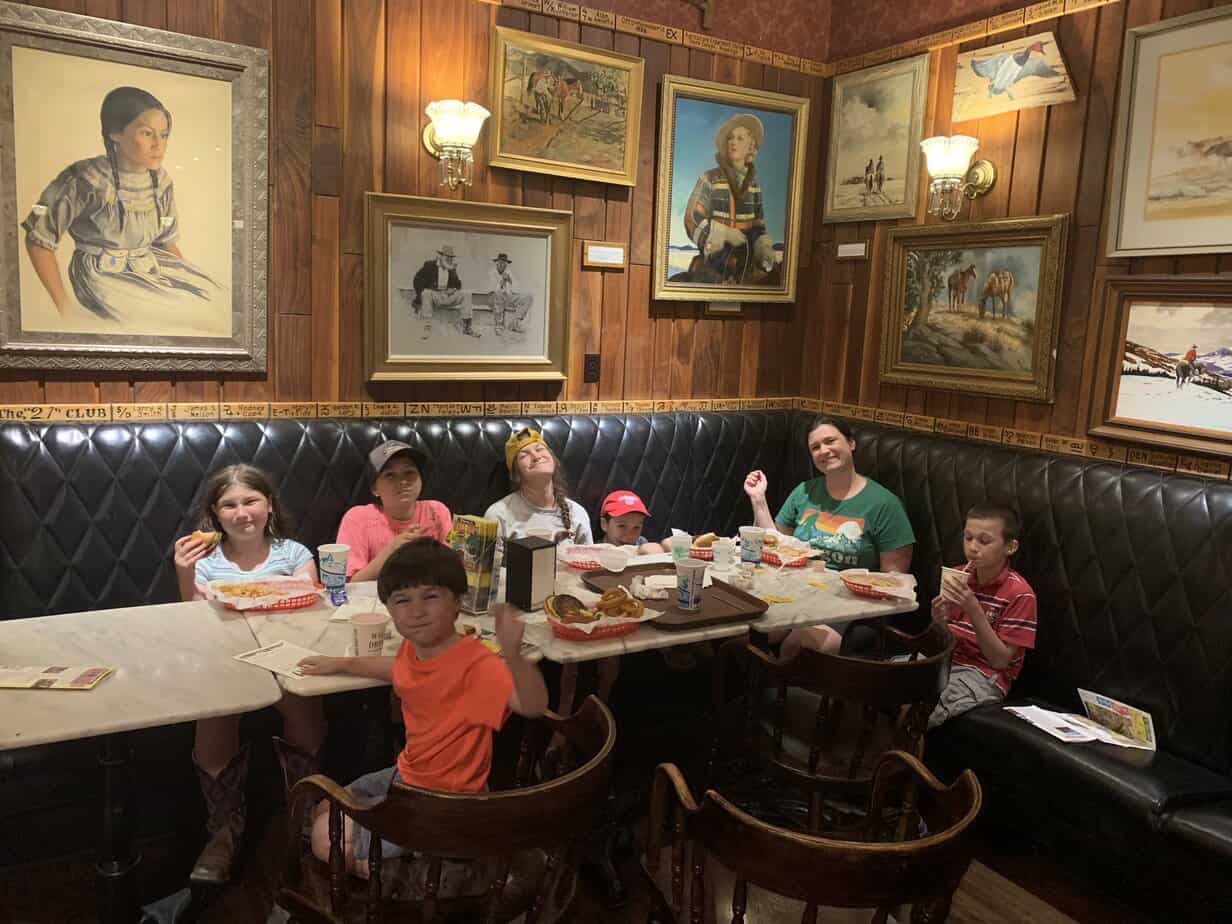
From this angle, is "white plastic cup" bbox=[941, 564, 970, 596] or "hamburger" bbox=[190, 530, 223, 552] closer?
"hamburger" bbox=[190, 530, 223, 552]

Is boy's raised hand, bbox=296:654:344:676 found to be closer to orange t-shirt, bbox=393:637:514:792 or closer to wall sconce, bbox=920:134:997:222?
orange t-shirt, bbox=393:637:514:792

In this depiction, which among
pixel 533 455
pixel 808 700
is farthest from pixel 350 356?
pixel 808 700

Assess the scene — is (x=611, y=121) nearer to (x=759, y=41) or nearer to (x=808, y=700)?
(x=759, y=41)

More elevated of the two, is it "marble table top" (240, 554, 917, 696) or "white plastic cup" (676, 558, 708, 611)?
"white plastic cup" (676, 558, 708, 611)

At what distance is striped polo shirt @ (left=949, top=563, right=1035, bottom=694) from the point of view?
133 inches

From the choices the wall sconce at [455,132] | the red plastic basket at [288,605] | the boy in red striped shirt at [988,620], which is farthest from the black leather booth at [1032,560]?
the wall sconce at [455,132]

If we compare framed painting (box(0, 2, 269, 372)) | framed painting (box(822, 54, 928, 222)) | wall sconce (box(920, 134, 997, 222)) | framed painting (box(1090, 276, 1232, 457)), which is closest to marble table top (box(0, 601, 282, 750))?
framed painting (box(0, 2, 269, 372))

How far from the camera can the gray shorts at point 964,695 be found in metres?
3.31

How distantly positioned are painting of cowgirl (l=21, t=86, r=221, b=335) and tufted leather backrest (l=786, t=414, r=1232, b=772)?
3.37 meters

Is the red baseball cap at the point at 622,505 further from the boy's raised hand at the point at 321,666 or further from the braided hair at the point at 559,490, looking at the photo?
the boy's raised hand at the point at 321,666

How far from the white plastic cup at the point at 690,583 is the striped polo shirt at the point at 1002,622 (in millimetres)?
1056

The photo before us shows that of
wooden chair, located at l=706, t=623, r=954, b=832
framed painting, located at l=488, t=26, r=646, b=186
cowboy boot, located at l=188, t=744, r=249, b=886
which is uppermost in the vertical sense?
framed painting, located at l=488, t=26, r=646, b=186

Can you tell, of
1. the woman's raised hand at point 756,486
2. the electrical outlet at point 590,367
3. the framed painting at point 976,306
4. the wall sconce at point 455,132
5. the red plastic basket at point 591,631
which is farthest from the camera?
the electrical outlet at point 590,367

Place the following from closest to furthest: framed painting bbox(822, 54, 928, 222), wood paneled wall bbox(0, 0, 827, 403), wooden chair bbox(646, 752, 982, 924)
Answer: wooden chair bbox(646, 752, 982, 924) < wood paneled wall bbox(0, 0, 827, 403) < framed painting bbox(822, 54, 928, 222)
